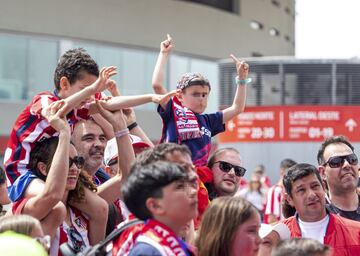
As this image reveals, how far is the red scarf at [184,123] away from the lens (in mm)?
6668

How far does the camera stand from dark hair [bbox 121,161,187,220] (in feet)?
12.6

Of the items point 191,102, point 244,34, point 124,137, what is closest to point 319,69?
point 244,34

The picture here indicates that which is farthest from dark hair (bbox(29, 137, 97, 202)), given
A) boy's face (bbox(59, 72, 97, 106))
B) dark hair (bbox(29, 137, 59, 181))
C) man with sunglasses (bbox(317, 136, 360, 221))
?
man with sunglasses (bbox(317, 136, 360, 221))

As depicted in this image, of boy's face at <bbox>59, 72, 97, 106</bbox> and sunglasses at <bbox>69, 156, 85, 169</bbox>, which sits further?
boy's face at <bbox>59, 72, 97, 106</bbox>

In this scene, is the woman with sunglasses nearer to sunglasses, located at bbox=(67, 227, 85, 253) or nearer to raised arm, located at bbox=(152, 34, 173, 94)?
sunglasses, located at bbox=(67, 227, 85, 253)

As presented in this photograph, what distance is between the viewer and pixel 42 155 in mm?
5340

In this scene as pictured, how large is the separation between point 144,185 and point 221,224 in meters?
0.53

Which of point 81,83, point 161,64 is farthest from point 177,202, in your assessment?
point 161,64

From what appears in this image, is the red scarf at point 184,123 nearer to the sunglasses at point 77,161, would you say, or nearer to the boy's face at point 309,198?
the boy's face at point 309,198

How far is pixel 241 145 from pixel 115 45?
394 inches

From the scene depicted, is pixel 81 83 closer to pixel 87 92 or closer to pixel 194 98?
pixel 87 92

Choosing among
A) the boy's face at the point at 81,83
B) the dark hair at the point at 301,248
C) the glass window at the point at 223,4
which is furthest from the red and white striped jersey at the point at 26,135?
the glass window at the point at 223,4

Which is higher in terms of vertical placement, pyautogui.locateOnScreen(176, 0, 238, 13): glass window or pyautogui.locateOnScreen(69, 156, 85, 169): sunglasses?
pyautogui.locateOnScreen(176, 0, 238, 13): glass window

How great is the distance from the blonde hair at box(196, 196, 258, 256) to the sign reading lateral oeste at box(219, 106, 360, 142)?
1941 cm
